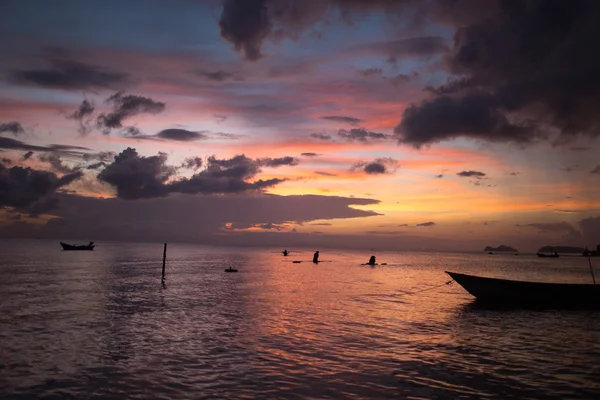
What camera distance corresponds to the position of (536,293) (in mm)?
35938

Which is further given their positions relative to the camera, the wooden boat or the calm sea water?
the wooden boat

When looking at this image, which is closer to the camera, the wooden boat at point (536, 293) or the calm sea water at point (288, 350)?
the calm sea water at point (288, 350)

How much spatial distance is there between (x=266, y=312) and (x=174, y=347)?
464 inches

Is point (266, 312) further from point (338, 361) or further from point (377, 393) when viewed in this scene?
point (377, 393)

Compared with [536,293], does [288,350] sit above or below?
below

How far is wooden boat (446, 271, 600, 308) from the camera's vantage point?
115ft

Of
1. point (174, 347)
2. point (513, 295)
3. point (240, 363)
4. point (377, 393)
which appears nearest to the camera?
point (377, 393)

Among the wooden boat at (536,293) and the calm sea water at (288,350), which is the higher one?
the wooden boat at (536,293)

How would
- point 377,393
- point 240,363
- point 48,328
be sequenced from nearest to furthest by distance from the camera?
point 377,393, point 240,363, point 48,328

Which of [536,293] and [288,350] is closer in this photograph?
[288,350]

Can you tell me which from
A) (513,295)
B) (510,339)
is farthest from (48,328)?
(513,295)

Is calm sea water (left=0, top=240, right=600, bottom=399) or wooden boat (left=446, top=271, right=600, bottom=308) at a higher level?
wooden boat (left=446, top=271, right=600, bottom=308)

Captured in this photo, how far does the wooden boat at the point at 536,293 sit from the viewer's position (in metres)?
35.1

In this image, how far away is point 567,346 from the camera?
2147 cm
